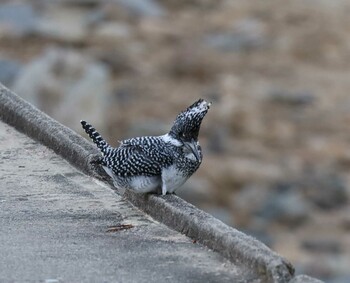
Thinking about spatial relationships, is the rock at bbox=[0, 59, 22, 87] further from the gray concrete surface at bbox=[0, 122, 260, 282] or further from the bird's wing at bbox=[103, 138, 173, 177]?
the bird's wing at bbox=[103, 138, 173, 177]

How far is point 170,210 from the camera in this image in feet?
22.0

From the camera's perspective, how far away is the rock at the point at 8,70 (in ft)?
55.3

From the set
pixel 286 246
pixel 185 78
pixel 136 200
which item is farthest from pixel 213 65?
pixel 136 200

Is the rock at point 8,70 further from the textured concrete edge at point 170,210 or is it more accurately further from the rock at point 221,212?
the textured concrete edge at point 170,210

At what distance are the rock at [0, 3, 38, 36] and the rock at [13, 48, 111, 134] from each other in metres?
3.12

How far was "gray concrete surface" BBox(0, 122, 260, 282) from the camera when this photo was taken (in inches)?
236

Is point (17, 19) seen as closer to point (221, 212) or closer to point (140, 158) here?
point (221, 212)

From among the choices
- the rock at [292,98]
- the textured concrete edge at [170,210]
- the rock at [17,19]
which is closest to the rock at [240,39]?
the rock at [292,98]

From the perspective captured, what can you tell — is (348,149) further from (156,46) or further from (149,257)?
(149,257)

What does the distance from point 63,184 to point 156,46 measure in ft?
42.2

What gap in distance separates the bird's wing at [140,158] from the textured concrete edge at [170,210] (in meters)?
0.12

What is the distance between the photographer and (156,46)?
65.9 ft

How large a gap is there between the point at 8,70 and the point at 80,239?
11.1 meters

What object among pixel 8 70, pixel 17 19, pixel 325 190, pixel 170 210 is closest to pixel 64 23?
pixel 17 19
